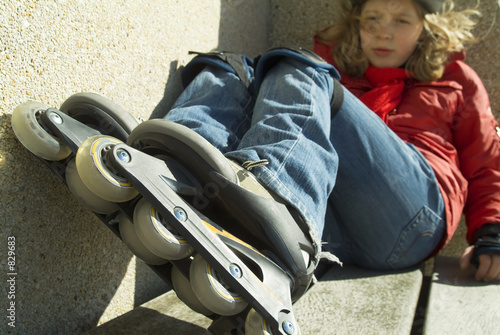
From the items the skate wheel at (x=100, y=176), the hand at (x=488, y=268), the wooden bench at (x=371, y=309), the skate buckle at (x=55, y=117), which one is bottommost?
the hand at (x=488, y=268)

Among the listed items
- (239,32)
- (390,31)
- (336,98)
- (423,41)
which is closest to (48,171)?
(336,98)

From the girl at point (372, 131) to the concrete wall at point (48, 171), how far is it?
6.4 inches

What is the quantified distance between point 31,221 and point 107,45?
0.44m

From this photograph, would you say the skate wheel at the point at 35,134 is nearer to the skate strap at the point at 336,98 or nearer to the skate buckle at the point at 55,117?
the skate buckle at the point at 55,117

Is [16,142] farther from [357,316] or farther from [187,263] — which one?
[357,316]

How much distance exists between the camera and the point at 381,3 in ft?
6.10

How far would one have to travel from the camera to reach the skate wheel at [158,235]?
811 mm

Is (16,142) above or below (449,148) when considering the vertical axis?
above

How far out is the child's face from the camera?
1830mm

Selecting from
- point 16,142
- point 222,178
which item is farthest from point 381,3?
point 16,142

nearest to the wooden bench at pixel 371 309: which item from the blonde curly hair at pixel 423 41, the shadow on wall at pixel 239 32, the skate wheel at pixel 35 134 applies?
the skate wheel at pixel 35 134

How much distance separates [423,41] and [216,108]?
3.26ft

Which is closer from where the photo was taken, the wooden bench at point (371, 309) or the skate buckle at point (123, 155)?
the skate buckle at point (123, 155)

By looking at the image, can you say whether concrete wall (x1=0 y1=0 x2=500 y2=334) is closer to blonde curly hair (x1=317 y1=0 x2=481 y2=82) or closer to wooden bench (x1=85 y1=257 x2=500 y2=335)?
wooden bench (x1=85 y1=257 x2=500 y2=335)
